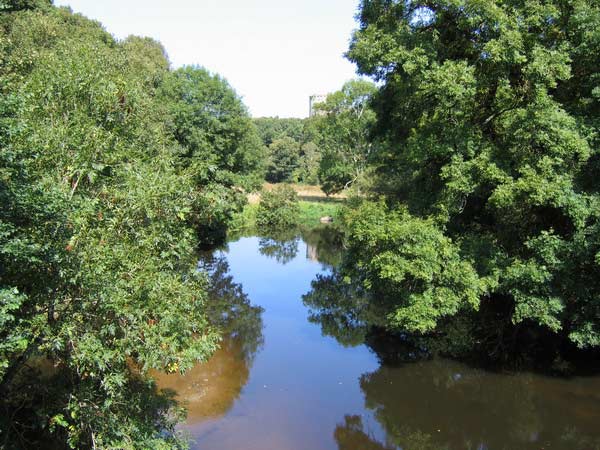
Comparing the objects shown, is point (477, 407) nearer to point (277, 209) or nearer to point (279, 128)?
point (277, 209)

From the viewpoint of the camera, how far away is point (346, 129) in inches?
2148

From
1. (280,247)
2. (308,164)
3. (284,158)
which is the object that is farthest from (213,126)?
(284,158)

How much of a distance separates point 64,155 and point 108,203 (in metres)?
1.22

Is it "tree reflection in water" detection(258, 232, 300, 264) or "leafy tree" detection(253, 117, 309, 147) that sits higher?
"leafy tree" detection(253, 117, 309, 147)

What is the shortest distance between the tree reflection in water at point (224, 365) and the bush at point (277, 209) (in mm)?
24818

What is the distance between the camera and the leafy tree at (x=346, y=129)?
179ft

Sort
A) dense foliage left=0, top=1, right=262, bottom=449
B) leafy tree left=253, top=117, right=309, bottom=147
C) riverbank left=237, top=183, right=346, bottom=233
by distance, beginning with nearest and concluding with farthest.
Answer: dense foliage left=0, top=1, right=262, bottom=449, riverbank left=237, top=183, right=346, bottom=233, leafy tree left=253, top=117, right=309, bottom=147

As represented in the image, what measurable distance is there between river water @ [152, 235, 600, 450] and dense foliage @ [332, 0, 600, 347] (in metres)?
2.37

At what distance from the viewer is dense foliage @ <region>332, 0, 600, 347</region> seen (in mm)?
14594

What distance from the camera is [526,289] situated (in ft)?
50.9

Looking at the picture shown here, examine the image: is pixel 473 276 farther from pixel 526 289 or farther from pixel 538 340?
pixel 538 340

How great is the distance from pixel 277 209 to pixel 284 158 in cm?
3431

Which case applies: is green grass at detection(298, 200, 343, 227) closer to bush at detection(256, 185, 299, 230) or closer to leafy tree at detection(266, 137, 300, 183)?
bush at detection(256, 185, 299, 230)

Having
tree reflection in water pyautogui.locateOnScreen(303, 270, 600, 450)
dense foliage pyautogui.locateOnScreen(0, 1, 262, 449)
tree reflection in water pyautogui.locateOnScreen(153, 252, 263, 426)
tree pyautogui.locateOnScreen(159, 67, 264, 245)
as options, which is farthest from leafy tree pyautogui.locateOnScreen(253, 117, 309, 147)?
dense foliage pyautogui.locateOnScreen(0, 1, 262, 449)
